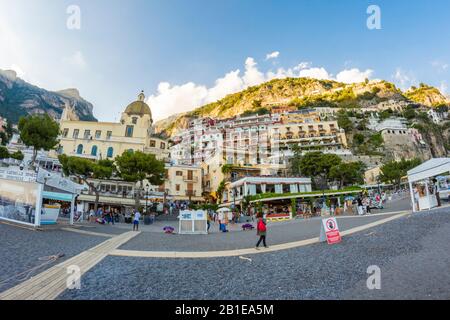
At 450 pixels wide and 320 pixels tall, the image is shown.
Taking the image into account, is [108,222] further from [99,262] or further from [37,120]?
[99,262]

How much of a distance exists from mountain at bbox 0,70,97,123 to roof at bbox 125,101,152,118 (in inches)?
2352

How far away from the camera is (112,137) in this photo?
43.7 meters

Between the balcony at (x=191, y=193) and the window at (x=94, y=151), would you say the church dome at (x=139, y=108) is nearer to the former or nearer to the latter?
the window at (x=94, y=151)

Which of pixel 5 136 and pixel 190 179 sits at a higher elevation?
pixel 5 136

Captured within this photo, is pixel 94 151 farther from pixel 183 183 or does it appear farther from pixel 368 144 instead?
pixel 368 144

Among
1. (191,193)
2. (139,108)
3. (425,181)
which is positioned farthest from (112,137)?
(425,181)

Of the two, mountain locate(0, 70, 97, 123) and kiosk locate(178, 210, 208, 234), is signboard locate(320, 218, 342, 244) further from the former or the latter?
mountain locate(0, 70, 97, 123)

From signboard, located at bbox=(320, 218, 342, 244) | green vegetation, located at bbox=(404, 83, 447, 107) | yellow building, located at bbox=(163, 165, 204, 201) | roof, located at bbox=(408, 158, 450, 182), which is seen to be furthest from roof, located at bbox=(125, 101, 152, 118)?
green vegetation, located at bbox=(404, 83, 447, 107)

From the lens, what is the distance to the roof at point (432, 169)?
13.3m

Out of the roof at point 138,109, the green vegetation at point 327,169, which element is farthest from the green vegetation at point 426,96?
the roof at point 138,109

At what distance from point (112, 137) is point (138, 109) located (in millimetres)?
7620

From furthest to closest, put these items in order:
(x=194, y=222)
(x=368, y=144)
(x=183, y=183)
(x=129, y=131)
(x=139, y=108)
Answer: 1. (x=368, y=144)
2. (x=139, y=108)
3. (x=129, y=131)
4. (x=183, y=183)
5. (x=194, y=222)
